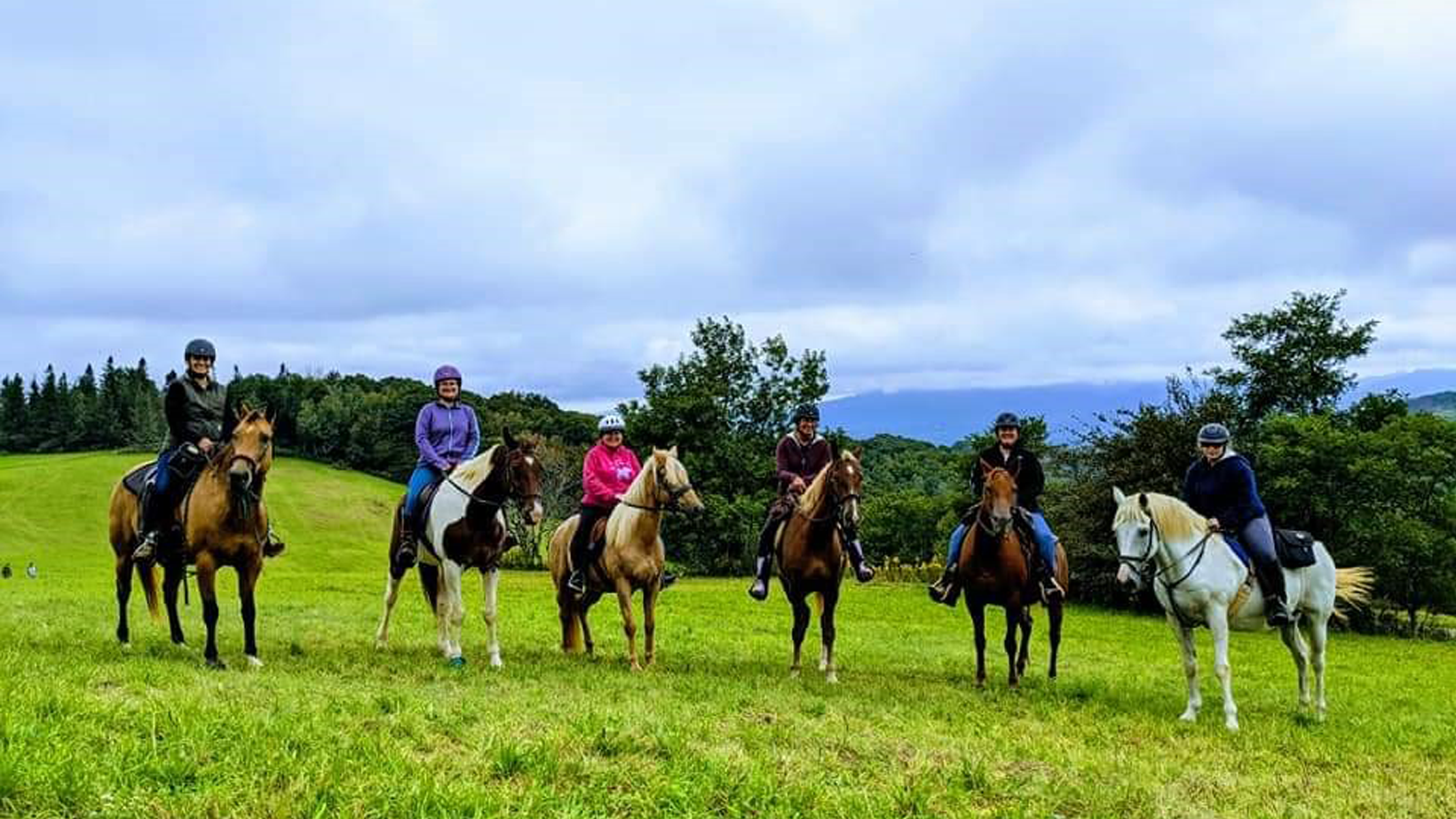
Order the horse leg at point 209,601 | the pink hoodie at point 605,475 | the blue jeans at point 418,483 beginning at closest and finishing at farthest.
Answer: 1. the horse leg at point 209,601
2. the blue jeans at point 418,483
3. the pink hoodie at point 605,475

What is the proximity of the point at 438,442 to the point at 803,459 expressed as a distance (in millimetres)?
4910

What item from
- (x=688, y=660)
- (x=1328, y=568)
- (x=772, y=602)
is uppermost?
(x=1328, y=568)

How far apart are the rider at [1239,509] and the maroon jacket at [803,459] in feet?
15.3

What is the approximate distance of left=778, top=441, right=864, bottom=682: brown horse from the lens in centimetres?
1211

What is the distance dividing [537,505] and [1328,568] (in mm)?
9847

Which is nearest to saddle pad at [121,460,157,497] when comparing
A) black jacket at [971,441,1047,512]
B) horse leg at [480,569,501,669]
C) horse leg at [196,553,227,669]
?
horse leg at [196,553,227,669]

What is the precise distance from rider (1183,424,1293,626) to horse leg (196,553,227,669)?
36.0 feet

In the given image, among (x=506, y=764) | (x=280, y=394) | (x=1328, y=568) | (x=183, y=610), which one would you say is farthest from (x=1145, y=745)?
(x=280, y=394)

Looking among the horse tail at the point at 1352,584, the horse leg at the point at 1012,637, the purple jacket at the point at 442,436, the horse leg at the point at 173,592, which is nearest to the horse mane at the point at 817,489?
the horse leg at the point at 1012,637

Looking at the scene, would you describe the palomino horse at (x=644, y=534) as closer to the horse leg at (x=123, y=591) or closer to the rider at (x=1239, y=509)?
the horse leg at (x=123, y=591)

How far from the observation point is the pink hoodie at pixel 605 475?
43.0 ft

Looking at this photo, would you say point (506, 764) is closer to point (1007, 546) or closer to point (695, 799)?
point (695, 799)

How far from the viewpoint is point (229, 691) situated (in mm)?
7844

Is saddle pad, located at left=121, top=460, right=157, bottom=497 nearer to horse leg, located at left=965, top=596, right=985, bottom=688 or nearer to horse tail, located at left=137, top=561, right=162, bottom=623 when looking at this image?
horse tail, located at left=137, top=561, right=162, bottom=623
